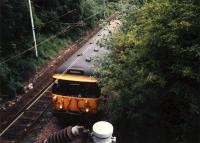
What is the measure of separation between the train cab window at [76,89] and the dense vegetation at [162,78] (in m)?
1.44

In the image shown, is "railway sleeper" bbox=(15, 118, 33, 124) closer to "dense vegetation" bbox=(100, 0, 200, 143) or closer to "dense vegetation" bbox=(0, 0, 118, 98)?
"dense vegetation" bbox=(0, 0, 118, 98)

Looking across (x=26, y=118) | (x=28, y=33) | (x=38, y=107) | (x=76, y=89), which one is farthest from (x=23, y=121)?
(x=28, y=33)

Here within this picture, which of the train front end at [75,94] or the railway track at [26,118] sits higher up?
the train front end at [75,94]

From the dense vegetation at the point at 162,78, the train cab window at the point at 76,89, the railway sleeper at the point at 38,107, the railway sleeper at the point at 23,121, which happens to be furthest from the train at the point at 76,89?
the railway sleeper at the point at 38,107

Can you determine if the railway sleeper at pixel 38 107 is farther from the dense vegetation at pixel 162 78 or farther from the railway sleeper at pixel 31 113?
the dense vegetation at pixel 162 78

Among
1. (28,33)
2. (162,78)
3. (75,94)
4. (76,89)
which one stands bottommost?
(75,94)

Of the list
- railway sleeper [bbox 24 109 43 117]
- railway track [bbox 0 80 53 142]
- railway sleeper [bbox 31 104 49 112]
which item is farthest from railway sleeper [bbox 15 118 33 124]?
railway sleeper [bbox 31 104 49 112]

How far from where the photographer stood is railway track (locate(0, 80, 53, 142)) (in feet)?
46.2

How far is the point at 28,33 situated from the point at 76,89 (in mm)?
9754

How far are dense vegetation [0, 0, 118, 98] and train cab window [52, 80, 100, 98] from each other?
3.81 meters

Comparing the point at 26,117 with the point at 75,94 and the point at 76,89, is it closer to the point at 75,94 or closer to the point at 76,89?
the point at 75,94

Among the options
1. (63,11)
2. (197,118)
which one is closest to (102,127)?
(197,118)

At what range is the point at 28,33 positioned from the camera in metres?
22.2

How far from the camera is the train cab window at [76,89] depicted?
13.5 meters
